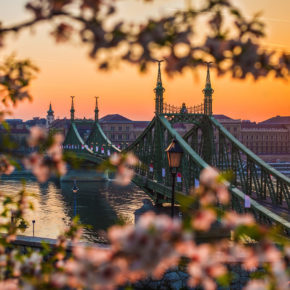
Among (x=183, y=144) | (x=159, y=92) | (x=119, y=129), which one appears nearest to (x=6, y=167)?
(x=183, y=144)

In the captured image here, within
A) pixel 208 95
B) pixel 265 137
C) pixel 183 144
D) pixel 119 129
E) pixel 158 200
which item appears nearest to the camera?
pixel 183 144

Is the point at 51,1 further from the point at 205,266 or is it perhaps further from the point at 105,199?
the point at 105,199

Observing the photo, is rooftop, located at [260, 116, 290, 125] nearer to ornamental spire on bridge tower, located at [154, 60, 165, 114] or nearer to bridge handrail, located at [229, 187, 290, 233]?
ornamental spire on bridge tower, located at [154, 60, 165, 114]

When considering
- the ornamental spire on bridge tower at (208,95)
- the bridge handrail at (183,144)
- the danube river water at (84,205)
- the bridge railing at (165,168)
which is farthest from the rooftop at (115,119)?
the bridge handrail at (183,144)

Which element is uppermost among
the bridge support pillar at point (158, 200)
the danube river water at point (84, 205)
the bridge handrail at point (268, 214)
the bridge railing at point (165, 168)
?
the bridge railing at point (165, 168)

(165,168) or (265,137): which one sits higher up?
(265,137)

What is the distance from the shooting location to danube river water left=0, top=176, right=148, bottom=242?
115 feet

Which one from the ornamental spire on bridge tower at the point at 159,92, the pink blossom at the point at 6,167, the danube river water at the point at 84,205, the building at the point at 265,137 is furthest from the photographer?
the building at the point at 265,137

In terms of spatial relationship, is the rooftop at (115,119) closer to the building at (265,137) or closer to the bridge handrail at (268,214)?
the building at (265,137)

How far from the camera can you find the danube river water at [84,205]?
34938mm

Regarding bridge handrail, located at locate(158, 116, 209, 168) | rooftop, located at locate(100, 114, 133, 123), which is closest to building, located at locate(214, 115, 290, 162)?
rooftop, located at locate(100, 114, 133, 123)

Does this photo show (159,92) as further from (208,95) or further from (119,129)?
(119,129)

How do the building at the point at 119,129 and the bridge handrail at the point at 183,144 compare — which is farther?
the building at the point at 119,129

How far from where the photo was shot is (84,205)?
46.8 meters
